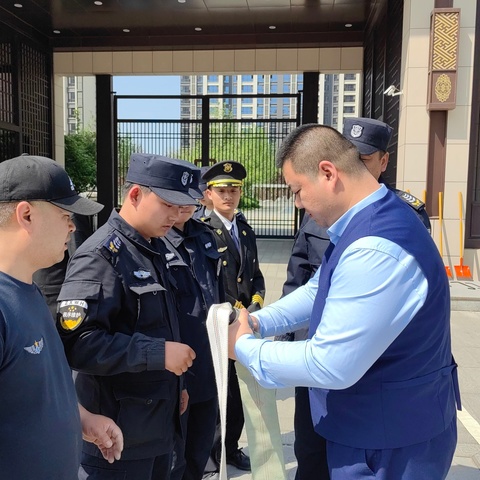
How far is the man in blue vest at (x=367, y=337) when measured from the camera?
1261mm

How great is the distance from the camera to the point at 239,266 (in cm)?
337

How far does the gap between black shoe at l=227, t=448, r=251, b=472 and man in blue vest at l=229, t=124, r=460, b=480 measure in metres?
1.64

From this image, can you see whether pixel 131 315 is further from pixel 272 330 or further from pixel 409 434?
pixel 409 434

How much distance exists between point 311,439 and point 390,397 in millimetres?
907

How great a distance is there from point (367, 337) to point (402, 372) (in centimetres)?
20

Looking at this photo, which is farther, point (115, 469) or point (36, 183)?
point (115, 469)

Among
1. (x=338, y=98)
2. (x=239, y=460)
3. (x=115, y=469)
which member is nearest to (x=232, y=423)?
(x=239, y=460)

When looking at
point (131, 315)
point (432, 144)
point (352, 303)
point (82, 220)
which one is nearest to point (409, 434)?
point (352, 303)

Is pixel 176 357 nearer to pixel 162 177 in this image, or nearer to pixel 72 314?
pixel 72 314

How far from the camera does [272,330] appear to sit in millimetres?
1802

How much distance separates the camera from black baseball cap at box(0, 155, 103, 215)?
1309 millimetres

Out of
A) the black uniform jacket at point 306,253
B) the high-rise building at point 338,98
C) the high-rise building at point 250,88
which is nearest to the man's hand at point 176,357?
the black uniform jacket at point 306,253

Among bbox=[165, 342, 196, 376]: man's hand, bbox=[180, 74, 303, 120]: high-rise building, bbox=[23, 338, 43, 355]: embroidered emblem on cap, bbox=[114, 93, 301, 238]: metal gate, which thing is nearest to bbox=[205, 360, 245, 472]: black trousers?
bbox=[165, 342, 196, 376]: man's hand

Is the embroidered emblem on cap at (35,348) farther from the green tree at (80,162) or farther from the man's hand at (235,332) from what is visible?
the green tree at (80,162)
